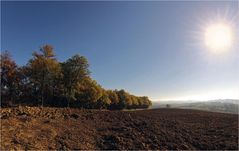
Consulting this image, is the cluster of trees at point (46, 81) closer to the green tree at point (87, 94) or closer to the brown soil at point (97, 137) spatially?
the green tree at point (87, 94)

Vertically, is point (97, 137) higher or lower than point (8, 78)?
lower

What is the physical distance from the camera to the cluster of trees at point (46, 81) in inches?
1566

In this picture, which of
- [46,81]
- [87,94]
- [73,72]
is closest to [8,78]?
[46,81]

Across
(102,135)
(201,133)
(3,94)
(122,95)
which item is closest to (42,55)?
(3,94)

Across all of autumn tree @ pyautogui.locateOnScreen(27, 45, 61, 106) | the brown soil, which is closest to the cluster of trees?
autumn tree @ pyautogui.locateOnScreen(27, 45, 61, 106)

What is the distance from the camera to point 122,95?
85188 mm

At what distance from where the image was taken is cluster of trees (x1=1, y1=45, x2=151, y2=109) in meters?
39.8

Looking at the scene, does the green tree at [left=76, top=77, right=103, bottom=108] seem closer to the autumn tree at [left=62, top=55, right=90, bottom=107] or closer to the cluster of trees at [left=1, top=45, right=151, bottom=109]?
the cluster of trees at [left=1, top=45, right=151, bottom=109]

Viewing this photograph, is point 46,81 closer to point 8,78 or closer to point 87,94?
point 8,78

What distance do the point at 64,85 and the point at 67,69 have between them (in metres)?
3.98

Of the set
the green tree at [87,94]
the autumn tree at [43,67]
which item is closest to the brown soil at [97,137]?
the autumn tree at [43,67]

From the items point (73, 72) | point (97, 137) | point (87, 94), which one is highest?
point (73, 72)

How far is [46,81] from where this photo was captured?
140 ft

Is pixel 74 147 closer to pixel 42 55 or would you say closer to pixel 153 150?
pixel 153 150
